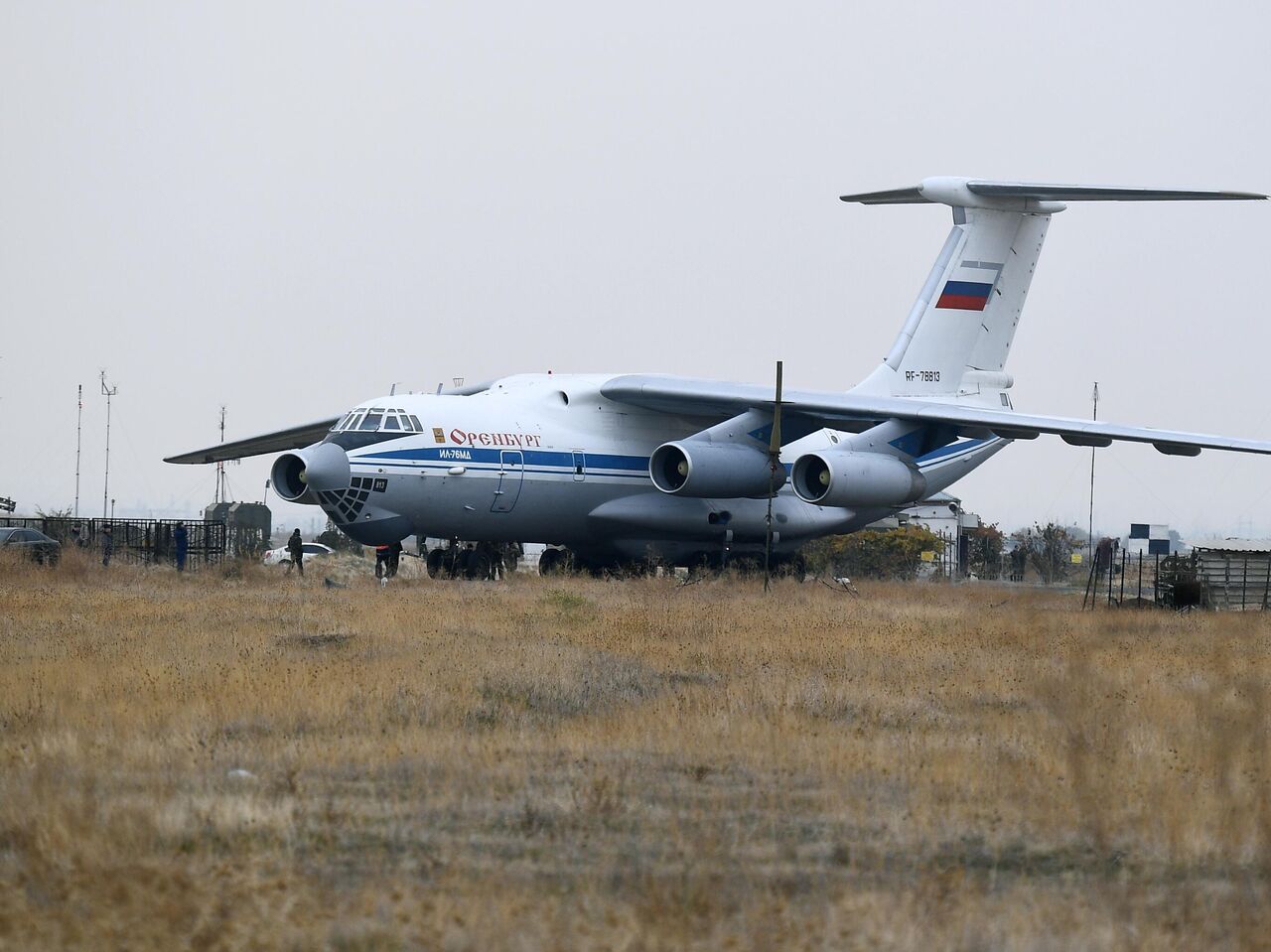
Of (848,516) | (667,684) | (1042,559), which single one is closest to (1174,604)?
(848,516)

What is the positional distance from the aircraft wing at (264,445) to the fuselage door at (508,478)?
15.1 ft

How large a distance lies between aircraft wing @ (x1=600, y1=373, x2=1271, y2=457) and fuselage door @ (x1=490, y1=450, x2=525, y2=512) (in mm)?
1925

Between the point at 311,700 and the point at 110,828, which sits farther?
the point at 311,700

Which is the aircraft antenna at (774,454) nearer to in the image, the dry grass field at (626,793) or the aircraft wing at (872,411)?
the aircraft wing at (872,411)

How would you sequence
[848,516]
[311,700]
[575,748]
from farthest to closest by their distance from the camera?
[848,516] → [311,700] → [575,748]

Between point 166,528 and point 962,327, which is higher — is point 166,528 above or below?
below

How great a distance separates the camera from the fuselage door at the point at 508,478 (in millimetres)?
21000

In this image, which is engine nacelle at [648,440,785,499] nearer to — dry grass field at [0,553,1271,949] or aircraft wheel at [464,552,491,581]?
aircraft wheel at [464,552,491,581]

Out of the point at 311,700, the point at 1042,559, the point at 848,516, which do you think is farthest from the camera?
the point at 1042,559

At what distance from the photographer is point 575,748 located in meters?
7.69

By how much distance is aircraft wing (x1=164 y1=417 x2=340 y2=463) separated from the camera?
25156 mm

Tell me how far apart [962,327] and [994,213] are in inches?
70.0

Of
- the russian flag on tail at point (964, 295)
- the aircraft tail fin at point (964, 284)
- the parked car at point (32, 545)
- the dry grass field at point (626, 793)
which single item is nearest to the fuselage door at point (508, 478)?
the aircraft tail fin at point (964, 284)

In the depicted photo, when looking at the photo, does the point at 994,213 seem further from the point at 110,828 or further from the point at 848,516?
the point at 110,828
